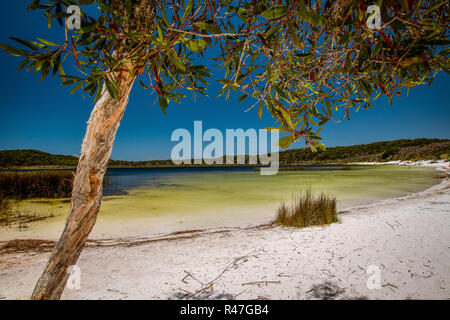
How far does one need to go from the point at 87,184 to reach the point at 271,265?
2.02 m

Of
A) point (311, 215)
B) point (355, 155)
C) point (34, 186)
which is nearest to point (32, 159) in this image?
point (34, 186)

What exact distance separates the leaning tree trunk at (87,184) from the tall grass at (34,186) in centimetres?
1038

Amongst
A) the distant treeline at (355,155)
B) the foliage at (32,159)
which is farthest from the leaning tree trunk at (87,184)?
the foliage at (32,159)

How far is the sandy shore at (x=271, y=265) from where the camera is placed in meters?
1.76

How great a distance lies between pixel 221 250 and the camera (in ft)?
9.32

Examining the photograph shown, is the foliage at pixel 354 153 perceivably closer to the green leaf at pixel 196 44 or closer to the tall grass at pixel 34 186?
the tall grass at pixel 34 186

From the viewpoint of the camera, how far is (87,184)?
2.75ft

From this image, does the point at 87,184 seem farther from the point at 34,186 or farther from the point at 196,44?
the point at 34,186

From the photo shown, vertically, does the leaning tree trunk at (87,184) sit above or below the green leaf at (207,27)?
below

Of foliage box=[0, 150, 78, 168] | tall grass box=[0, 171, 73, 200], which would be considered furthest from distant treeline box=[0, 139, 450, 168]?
tall grass box=[0, 171, 73, 200]

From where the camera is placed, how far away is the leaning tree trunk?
0.82 m

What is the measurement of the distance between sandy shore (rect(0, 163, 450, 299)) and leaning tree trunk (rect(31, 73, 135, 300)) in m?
1.18
